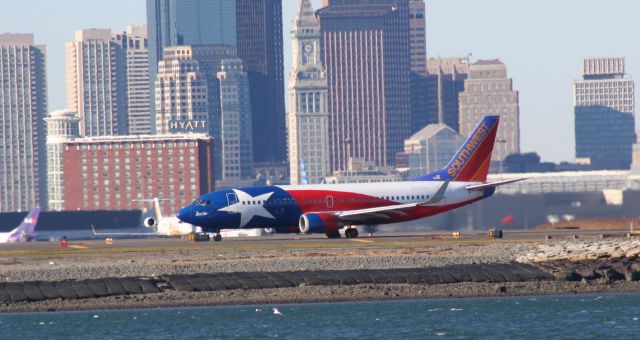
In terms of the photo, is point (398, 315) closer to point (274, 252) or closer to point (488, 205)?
point (274, 252)

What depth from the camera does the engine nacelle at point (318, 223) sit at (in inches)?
4136

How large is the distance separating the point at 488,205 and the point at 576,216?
785 cm

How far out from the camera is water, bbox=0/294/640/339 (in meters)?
64.0

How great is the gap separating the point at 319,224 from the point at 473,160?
1473cm

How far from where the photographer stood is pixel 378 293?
73312mm

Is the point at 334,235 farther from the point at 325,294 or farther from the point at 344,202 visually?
the point at 325,294

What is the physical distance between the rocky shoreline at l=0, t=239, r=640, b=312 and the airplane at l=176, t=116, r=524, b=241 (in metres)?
15.4

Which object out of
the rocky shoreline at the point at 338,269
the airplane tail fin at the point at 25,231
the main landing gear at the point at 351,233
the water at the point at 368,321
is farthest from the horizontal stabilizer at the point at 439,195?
the airplane tail fin at the point at 25,231

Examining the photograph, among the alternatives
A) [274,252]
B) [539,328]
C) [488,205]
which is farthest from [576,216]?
[539,328]

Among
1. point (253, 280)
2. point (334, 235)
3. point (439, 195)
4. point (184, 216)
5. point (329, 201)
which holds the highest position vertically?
point (439, 195)

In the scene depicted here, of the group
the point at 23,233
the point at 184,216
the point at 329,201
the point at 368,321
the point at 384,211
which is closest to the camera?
the point at 368,321

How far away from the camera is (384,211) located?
354ft

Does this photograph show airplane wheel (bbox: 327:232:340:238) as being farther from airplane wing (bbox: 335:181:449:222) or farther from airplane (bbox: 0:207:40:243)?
airplane (bbox: 0:207:40:243)

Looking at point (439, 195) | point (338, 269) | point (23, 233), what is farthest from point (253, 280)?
point (23, 233)
